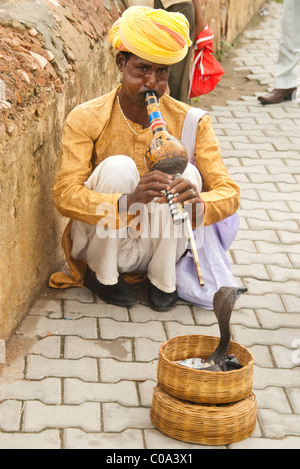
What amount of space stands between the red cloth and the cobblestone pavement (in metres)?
0.82

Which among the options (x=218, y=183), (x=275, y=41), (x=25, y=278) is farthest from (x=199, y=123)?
(x=275, y=41)

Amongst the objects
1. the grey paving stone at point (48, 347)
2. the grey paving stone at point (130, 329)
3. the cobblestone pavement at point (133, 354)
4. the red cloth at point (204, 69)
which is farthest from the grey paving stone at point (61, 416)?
the red cloth at point (204, 69)

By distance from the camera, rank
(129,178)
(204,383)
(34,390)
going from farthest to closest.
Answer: (129,178), (34,390), (204,383)

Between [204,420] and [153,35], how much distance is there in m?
1.69

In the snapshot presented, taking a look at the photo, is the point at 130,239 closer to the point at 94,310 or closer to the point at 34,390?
the point at 94,310

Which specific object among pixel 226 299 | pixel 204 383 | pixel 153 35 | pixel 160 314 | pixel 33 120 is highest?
pixel 153 35

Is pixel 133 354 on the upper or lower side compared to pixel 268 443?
lower

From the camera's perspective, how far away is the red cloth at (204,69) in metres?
5.75

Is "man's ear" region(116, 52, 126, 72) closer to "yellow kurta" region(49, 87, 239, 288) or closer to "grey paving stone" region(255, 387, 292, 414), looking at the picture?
"yellow kurta" region(49, 87, 239, 288)

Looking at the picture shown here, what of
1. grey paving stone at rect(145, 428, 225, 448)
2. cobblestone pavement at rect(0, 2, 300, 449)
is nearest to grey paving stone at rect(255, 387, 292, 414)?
cobblestone pavement at rect(0, 2, 300, 449)

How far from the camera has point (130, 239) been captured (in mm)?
4191

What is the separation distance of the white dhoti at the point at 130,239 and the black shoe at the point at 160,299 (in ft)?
0.09

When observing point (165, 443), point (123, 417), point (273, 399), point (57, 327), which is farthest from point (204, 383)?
point (57, 327)
